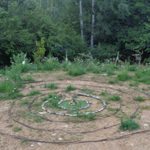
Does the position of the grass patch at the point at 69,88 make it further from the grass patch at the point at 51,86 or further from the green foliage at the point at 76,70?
the green foliage at the point at 76,70

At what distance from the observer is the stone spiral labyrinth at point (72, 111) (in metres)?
4.45

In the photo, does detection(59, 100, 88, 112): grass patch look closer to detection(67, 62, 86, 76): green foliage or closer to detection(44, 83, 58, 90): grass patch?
detection(44, 83, 58, 90): grass patch

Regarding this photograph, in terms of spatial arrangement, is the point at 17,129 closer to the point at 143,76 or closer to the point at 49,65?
the point at 143,76

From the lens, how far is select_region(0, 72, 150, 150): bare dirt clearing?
421 cm

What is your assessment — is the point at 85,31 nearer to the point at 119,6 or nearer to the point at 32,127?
the point at 119,6

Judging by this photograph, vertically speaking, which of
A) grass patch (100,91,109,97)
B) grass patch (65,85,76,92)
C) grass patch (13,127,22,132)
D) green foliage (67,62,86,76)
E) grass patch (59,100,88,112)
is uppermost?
green foliage (67,62,86,76)

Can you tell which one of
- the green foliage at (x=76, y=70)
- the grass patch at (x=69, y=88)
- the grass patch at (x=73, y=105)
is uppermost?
the green foliage at (x=76, y=70)

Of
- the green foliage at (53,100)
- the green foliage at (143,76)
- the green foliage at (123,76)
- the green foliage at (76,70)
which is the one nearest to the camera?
the green foliage at (53,100)

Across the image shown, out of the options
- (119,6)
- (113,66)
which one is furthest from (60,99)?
(119,6)

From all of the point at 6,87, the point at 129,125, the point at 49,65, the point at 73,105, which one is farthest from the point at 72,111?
the point at 49,65

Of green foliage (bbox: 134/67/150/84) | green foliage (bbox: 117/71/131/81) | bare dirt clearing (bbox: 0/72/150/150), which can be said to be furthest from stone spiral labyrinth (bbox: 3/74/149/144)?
green foliage (bbox: 134/67/150/84)

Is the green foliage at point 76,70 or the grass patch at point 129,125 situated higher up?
the green foliage at point 76,70

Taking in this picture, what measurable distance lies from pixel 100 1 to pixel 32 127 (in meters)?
18.1

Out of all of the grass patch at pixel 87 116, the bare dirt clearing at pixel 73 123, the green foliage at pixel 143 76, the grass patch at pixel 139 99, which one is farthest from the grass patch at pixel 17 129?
the green foliage at pixel 143 76
